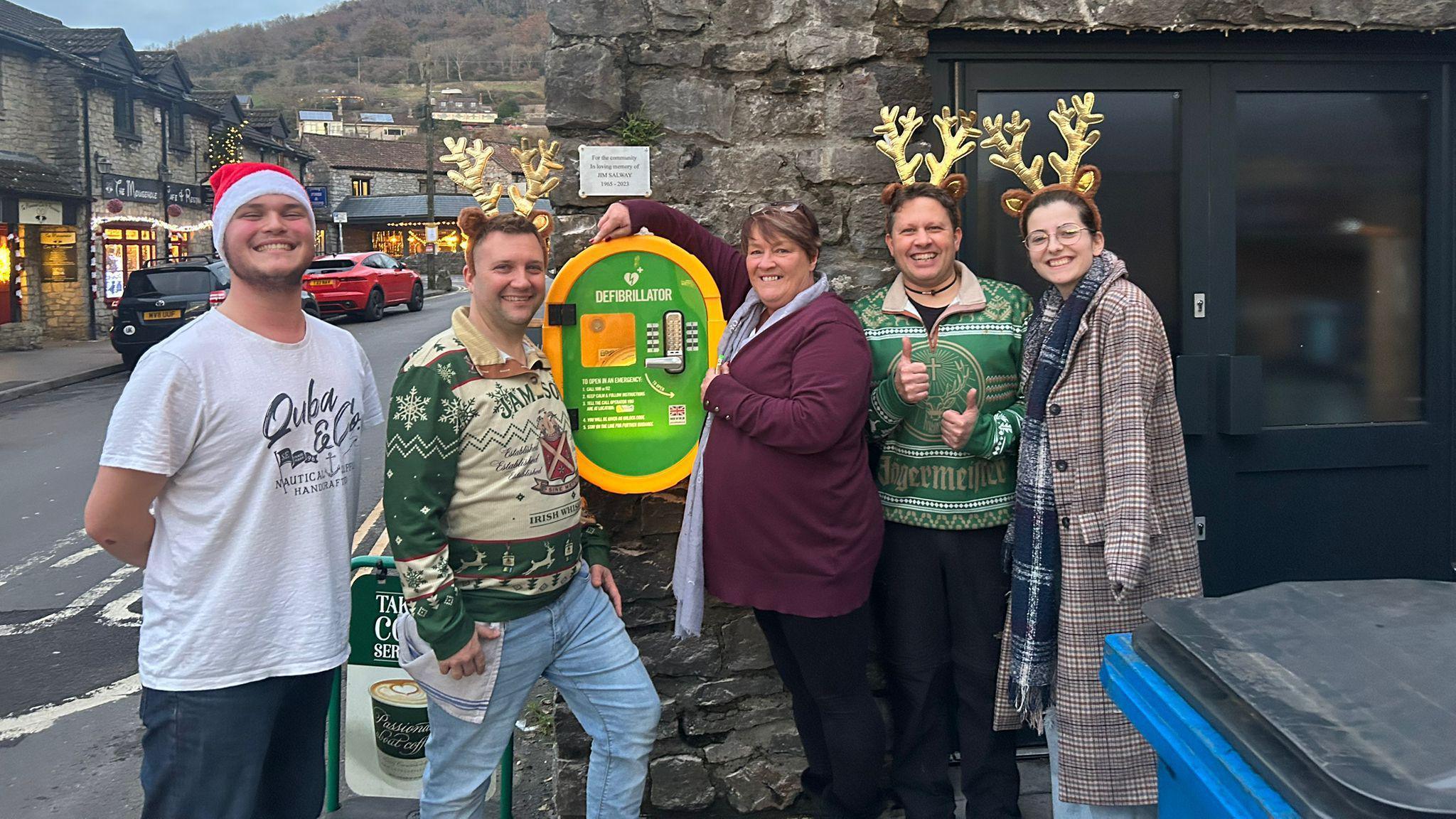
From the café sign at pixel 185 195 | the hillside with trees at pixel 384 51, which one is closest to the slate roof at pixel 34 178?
the café sign at pixel 185 195

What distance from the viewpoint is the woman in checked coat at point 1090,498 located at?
2.54 metres

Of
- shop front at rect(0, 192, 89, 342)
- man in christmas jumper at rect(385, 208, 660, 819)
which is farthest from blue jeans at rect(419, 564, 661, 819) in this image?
shop front at rect(0, 192, 89, 342)

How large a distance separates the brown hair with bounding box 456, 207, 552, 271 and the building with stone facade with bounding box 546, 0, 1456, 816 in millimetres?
825

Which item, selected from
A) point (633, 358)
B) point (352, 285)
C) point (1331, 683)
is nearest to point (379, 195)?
point (352, 285)

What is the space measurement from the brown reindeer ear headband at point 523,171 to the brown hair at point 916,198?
104 centimetres

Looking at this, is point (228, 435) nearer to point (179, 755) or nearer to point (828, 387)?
point (179, 755)

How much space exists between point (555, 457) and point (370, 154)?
2109 inches

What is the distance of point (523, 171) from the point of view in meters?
3.15

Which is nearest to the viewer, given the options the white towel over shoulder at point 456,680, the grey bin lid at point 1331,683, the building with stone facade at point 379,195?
the grey bin lid at point 1331,683

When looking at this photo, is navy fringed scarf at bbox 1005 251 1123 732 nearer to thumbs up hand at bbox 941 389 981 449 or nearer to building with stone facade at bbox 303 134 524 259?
thumbs up hand at bbox 941 389 981 449

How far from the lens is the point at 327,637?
2.30 meters

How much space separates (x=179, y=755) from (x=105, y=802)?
199cm

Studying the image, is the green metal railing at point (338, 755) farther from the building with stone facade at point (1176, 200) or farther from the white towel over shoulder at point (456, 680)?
the white towel over shoulder at point (456, 680)

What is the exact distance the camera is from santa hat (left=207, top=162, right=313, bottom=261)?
2264 millimetres
